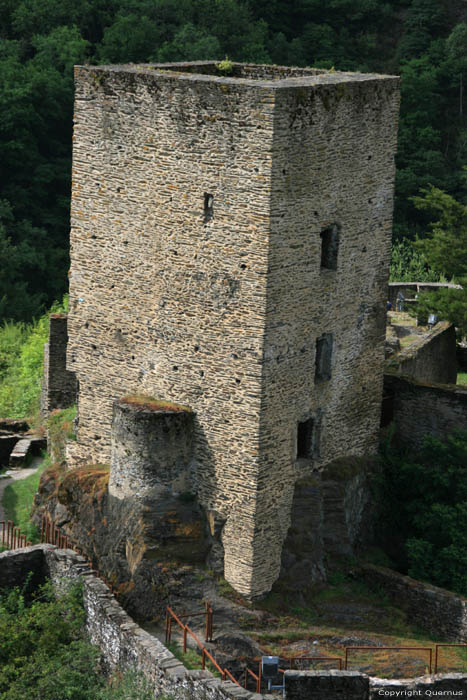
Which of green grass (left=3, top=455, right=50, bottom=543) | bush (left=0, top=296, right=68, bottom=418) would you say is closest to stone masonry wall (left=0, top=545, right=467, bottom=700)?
green grass (left=3, top=455, right=50, bottom=543)

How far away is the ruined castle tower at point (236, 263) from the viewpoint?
24.8 meters

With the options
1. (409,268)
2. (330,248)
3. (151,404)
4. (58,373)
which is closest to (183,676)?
(151,404)

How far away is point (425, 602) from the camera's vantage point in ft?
89.9

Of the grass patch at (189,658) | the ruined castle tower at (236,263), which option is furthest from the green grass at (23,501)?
the grass patch at (189,658)

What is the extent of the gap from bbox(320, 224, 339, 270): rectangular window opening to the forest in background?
28.6 m

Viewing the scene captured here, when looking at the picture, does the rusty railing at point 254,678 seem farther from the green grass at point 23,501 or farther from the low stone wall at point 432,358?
the low stone wall at point 432,358

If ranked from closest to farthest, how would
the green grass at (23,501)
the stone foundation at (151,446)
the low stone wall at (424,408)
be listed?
the stone foundation at (151,446) < the green grass at (23,501) < the low stone wall at (424,408)

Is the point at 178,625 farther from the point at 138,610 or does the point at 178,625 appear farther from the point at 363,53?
the point at 363,53

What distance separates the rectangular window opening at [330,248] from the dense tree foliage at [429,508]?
4744 millimetres

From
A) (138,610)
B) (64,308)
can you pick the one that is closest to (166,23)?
(64,308)

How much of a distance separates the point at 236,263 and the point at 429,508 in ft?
23.5

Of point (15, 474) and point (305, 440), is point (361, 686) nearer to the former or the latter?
point (305, 440)

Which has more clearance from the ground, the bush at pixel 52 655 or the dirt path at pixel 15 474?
the dirt path at pixel 15 474

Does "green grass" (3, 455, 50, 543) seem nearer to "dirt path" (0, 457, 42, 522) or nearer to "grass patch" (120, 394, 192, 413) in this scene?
"dirt path" (0, 457, 42, 522)
